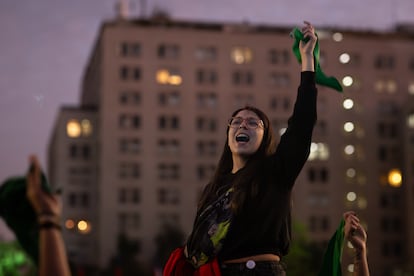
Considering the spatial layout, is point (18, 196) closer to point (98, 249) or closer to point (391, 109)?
point (98, 249)

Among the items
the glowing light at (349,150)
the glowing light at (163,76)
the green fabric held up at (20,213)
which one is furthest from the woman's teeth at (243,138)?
the glowing light at (163,76)

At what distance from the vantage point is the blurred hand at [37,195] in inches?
93.3

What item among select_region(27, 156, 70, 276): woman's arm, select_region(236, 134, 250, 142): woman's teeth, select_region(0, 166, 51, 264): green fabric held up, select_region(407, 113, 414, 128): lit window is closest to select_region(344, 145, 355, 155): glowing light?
select_region(407, 113, 414, 128): lit window

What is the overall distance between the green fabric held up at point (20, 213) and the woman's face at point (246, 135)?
5.98ft

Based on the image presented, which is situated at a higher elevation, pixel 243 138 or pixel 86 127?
pixel 243 138

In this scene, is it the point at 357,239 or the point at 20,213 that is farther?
the point at 357,239

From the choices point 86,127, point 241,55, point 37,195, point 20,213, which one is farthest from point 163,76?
point 37,195

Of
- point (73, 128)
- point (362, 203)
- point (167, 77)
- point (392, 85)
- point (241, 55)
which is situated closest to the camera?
point (167, 77)

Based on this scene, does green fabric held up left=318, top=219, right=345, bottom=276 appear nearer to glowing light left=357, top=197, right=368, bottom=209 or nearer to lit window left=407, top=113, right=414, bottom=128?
lit window left=407, top=113, right=414, bottom=128

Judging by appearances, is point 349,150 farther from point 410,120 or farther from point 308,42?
point 308,42

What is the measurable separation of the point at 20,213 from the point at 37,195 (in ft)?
0.56

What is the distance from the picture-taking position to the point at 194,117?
68500mm

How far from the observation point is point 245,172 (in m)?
4.08

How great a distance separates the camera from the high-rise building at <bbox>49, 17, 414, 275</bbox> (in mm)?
66750
